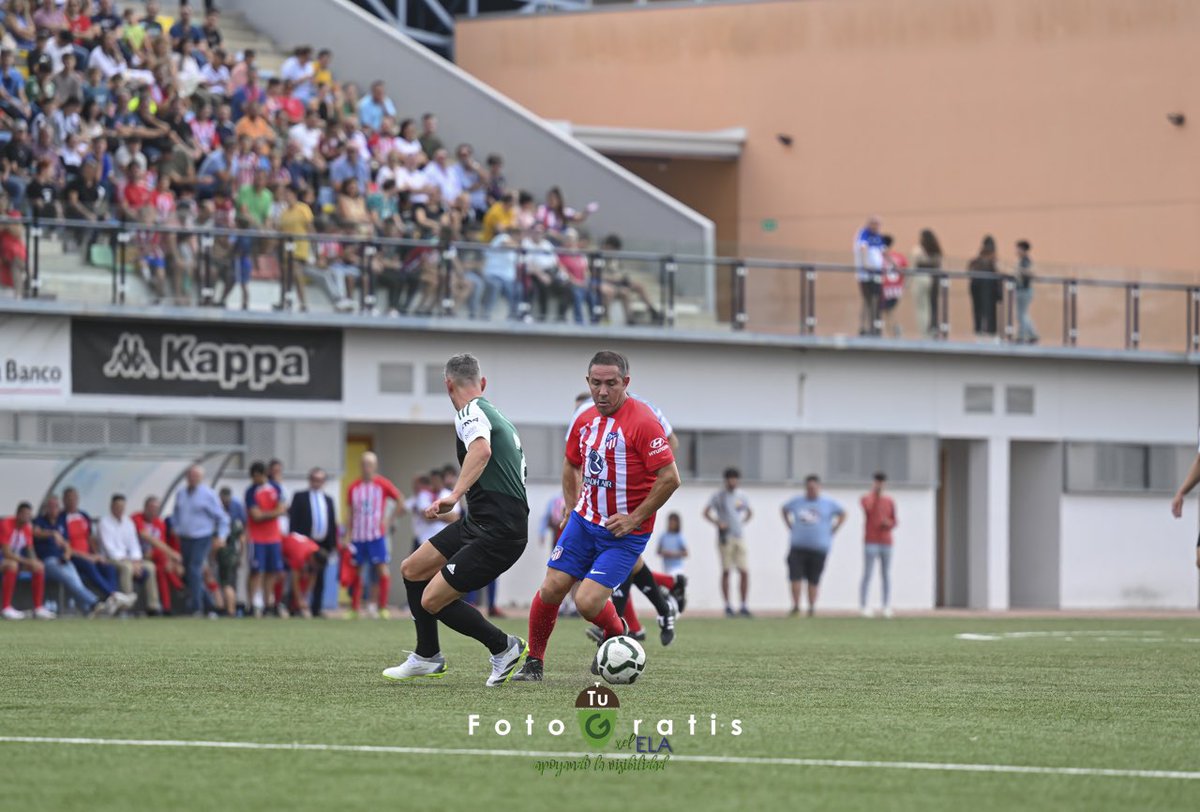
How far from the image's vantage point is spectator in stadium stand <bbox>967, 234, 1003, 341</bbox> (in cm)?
3278

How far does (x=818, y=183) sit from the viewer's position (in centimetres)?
3981

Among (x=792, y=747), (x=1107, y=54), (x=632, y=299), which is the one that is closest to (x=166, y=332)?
(x=632, y=299)

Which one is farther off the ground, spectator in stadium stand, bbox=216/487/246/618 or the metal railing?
the metal railing

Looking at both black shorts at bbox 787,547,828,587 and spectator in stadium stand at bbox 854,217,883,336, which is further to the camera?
spectator in stadium stand at bbox 854,217,883,336

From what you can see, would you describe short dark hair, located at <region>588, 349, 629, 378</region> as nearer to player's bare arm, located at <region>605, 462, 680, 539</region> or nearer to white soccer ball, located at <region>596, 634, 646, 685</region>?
player's bare arm, located at <region>605, 462, 680, 539</region>

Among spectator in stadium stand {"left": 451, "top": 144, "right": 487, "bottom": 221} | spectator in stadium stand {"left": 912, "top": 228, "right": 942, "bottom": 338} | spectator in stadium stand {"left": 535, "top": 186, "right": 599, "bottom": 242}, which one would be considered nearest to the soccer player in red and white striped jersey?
spectator in stadium stand {"left": 535, "top": 186, "right": 599, "bottom": 242}

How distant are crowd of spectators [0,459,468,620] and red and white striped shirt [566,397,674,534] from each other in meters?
12.8

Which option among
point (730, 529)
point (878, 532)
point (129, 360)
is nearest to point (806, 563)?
point (730, 529)

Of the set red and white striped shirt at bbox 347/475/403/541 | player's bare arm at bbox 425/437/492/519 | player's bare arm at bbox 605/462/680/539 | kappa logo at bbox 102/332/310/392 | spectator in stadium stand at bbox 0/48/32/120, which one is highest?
spectator in stadium stand at bbox 0/48/32/120

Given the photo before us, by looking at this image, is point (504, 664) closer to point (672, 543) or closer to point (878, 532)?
point (672, 543)

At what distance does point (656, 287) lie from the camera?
3105cm

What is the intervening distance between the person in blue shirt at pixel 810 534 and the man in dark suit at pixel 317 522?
260 inches

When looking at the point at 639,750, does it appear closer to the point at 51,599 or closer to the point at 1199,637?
the point at 1199,637

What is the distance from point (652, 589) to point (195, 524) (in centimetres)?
1019
